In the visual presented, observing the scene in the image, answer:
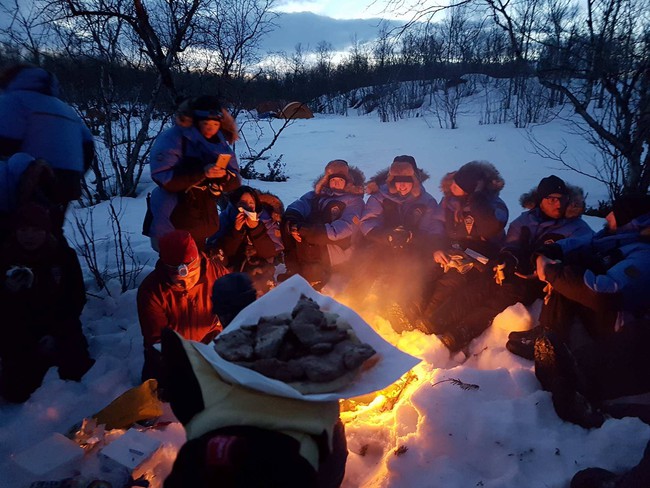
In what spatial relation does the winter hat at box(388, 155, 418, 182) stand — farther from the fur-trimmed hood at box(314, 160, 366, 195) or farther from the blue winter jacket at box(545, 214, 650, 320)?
the blue winter jacket at box(545, 214, 650, 320)

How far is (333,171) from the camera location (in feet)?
13.8

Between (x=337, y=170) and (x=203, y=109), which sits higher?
(x=203, y=109)

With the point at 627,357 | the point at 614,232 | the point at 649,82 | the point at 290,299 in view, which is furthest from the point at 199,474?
the point at 649,82

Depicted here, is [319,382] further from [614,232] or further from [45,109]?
[45,109]

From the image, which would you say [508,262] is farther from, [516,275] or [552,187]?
[552,187]

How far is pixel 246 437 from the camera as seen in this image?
1250 millimetres

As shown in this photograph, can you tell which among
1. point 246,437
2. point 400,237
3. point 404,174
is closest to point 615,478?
point 246,437

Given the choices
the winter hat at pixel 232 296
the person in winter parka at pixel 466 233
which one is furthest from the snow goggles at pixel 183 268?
the person in winter parka at pixel 466 233

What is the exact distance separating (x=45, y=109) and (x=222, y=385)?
2.77m

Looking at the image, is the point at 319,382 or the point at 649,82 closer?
the point at 319,382

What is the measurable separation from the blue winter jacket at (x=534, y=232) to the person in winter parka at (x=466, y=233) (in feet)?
0.47

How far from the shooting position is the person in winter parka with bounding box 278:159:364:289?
4031 millimetres

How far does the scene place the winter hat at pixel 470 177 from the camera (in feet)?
12.3

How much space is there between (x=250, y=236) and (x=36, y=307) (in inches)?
70.0
